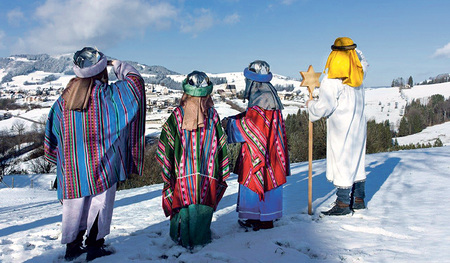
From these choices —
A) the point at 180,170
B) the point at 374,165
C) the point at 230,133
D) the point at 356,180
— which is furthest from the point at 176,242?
the point at 374,165

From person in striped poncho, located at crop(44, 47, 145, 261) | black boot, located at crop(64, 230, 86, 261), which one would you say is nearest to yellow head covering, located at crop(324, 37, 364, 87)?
person in striped poncho, located at crop(44, 47, 145, 261)

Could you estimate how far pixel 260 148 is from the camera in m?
4.35

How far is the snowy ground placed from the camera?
11.2 feet

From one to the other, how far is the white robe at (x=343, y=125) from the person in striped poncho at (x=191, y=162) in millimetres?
1552

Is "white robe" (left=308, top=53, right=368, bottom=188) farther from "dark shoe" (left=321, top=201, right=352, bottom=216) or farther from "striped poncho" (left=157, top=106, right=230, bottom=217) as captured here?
"striped poncho" (left=157, top=106, right=230, bottom=217)

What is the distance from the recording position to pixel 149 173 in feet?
111

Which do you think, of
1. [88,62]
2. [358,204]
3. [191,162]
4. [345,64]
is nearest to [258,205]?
[191,162]

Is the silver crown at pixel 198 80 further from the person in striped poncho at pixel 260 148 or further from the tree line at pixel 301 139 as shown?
the tree line at pixel 301 139

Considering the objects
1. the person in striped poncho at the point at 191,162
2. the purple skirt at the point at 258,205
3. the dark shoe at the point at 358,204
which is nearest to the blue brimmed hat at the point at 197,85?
the person in striped poncho at the point at 191,162

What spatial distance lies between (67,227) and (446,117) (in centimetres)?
11539

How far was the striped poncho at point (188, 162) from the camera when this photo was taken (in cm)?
394

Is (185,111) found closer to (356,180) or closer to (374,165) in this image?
(356,180)

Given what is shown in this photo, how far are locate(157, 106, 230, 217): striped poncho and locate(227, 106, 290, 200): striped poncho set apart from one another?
0.48 metres

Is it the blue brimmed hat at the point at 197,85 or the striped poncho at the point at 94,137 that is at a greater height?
the blue brimmed hat at the point at 197,85
